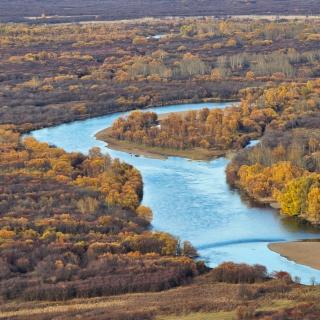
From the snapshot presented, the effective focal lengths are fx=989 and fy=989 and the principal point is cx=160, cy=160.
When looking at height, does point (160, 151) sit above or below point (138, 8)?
below

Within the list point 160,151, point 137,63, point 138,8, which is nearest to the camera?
point 160,151

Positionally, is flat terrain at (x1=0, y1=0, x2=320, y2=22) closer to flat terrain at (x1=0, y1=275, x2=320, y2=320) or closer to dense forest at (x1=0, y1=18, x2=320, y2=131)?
dense forest at (x1=0, y1=18, x2=320, y2=131)

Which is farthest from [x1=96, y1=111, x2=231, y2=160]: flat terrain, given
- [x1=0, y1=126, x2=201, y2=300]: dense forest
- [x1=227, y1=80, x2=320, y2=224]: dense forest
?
[x1=0, y1=126, x2=201, y2=300]: dense forest

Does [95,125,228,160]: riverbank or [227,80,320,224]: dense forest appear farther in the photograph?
[95,125,228,160]: riverbank

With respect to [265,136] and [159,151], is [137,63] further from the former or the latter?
[265,136]

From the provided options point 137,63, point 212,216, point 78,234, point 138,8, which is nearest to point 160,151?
point 212,216

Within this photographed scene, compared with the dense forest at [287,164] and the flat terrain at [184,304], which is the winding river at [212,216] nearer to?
the dense forest at [287,164]
